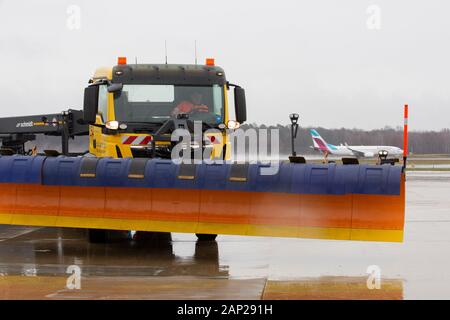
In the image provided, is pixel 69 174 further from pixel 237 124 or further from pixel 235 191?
pixel 237 124

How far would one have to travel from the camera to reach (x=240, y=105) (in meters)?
13.2

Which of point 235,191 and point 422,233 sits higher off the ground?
point 235,191

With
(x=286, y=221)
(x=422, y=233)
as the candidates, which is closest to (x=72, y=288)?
(x=286, y=221)

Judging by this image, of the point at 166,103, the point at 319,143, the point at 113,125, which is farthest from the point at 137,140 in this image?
the point at 319,143

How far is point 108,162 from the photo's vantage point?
35.5 feet

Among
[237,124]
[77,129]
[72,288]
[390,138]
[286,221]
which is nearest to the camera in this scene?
[72,288]

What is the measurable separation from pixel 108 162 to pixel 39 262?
61.1 inches

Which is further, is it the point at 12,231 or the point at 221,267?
the point at 12,231

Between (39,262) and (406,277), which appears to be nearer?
(406,277)

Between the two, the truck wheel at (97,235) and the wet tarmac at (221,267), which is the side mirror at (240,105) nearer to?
the wet tarmac at (221,267)

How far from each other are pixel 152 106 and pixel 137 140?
65cm

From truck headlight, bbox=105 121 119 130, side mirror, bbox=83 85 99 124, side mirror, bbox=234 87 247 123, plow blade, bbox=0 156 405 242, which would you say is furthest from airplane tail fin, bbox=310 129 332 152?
plow blade, bbox=0 156 405 242

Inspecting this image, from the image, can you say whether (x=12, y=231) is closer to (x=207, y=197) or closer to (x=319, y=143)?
(x=207, y=197)

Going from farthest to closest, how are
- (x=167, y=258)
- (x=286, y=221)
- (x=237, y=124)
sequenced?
(x=237, y=124) < (x=167, y=258) < (x=286, y=221)
